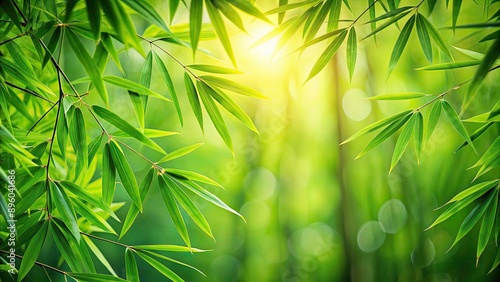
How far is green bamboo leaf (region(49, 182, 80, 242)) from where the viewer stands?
0.70m

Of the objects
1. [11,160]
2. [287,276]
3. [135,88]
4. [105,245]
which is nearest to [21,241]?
[11,160]

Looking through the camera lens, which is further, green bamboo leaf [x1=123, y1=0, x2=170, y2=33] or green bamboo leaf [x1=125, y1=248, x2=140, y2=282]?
green bamboo leaf [x1=125, y1=248, x2=140, y2=282]

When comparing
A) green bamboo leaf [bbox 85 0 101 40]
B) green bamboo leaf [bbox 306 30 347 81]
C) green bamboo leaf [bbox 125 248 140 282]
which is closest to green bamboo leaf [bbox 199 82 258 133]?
green bamboo leaf [bbox 306 30 347 81]

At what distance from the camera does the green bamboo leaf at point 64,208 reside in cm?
70

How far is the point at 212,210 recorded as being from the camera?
244 cm

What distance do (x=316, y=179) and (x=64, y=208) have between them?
180cm

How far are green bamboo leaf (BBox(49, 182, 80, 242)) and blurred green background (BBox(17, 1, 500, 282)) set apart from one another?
1.58 m

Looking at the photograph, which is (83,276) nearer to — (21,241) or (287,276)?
(21,241)

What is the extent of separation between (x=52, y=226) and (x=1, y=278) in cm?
22

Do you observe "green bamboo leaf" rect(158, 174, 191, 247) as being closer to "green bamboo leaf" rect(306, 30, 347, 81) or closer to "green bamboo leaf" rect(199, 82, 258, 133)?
"green bamboo leaf" rect(199, 82, 258, 133)

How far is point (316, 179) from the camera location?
2.39 m

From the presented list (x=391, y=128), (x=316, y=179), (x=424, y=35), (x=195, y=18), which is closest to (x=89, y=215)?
(x=195, y=18)

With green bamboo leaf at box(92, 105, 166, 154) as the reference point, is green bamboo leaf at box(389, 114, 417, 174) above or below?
below

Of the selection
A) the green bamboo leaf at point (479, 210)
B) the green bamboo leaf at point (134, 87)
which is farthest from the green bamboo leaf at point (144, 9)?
the green bamboo leaf at point (479, 210)
